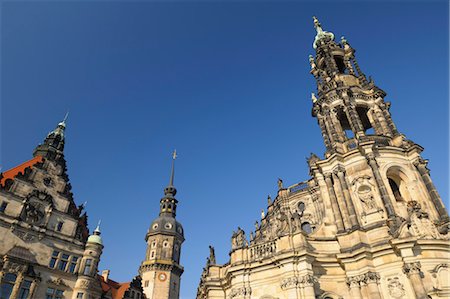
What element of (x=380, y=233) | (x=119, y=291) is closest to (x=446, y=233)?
(x=380, y=233)

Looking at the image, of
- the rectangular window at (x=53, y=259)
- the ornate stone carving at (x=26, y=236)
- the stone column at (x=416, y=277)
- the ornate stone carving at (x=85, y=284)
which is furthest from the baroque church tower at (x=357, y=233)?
the ornate stone carving at (x=26, y=236)

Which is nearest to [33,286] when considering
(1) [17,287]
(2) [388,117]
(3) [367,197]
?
(1) [17,287]

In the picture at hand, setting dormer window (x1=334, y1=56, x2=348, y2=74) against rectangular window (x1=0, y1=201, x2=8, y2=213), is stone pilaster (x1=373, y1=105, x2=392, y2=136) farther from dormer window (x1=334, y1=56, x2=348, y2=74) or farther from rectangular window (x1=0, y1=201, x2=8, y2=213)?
rectangular window (x1=0, y1=201, x2=8, y2=213)

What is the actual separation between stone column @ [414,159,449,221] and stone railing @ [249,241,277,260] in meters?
11.9

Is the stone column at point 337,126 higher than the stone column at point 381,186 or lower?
higher

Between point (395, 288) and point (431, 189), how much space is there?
9.01 meters

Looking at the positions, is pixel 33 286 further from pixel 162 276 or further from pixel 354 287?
pixel 354 287

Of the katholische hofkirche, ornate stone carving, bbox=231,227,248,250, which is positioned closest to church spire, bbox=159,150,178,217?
the katholische hofkirche

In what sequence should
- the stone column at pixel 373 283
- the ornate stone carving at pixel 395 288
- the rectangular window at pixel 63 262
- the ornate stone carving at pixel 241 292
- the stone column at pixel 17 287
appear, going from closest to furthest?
the ornate stone carving at pixel 395 288, the stone column at pixel 373 283, the ornate stone carving at pixel 241 292, the stone column at pixel 17 287, the rectangular window at pixel 63 262

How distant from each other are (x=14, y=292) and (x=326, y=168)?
92.1 feet

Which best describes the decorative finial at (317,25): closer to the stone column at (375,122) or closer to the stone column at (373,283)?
the stone column at (375,122)

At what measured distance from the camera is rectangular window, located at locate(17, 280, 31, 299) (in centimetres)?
2683

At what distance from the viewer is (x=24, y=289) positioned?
89.0ft

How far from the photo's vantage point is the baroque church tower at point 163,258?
4903cm
